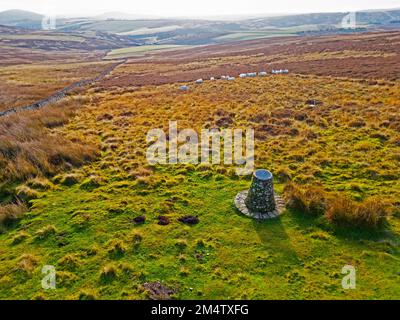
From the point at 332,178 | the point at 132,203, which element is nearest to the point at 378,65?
the point at 332,178

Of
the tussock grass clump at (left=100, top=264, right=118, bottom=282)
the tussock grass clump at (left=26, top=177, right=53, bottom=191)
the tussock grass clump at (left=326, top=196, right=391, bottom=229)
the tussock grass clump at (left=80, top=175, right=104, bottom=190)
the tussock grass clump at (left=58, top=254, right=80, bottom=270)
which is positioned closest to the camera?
the tussock grass clump at (left=100, top=264, right=118, bottom=282)

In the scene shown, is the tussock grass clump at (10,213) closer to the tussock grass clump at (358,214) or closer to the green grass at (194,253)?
the green grass at (194,253)

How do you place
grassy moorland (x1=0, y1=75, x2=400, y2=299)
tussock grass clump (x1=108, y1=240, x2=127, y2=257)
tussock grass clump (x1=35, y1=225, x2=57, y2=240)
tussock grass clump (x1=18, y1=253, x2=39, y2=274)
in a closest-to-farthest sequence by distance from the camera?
grassy moorland (x1=0, y1=75, x2=400, y2=299)
tussock grass clump (x1=18, y1=253, x2=39, y2=274)
tussock grass clump (x1=108, y1=240, x2=127, y2=257)
tussock grass clump (x1=35, y1=225, x2=57, y2=240)

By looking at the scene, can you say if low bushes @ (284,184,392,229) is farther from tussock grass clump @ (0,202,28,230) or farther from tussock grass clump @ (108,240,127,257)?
tussock grass clump @ (0,202,28,230)

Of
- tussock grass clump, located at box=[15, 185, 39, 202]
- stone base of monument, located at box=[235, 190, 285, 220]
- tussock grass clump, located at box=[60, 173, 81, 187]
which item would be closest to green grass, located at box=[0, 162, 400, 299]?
stone base of monument, located at box=[235, 190, 285, 220]

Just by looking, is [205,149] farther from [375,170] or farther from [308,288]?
[308,288]

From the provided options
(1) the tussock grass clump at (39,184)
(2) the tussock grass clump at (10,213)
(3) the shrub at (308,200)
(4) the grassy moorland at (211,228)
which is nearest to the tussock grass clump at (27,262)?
(4) the grassy moorland at (211,228)

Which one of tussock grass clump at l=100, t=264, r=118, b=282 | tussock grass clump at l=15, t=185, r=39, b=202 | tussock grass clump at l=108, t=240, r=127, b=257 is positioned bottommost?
tussock grass clump at l=100, t=264, r=118, b=282
